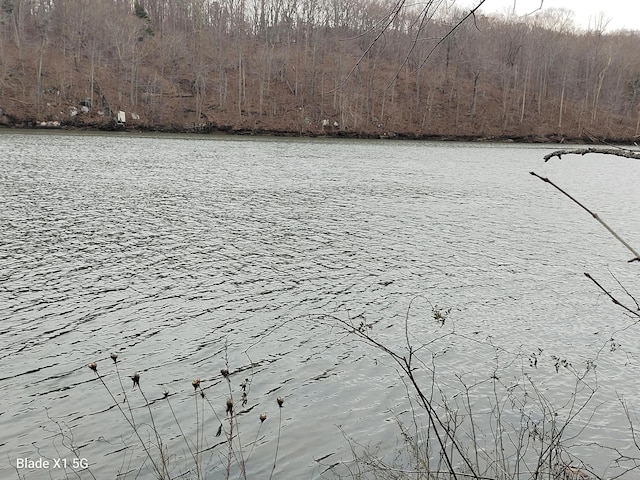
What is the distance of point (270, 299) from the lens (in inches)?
513

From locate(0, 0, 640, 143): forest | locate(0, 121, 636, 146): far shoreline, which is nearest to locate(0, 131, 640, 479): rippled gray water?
locate(0, 121, 636, 146): far shoreline

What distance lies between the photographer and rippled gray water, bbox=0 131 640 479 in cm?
782

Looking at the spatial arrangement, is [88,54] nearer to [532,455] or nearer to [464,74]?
[464,74]

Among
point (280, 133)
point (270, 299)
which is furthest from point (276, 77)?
point (270, 299)

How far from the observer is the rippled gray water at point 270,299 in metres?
7.82

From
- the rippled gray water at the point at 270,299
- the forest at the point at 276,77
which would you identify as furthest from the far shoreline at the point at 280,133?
the rippled gray water at the point at 270,299

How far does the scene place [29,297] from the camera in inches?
483

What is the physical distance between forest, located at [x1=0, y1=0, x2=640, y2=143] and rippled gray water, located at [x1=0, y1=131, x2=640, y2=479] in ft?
184

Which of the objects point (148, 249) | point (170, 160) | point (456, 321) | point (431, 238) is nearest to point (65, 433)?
point (456, 321)

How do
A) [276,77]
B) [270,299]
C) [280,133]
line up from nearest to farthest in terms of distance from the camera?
[270,299], [280,133], [276,77]

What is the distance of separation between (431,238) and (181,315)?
11.2 m

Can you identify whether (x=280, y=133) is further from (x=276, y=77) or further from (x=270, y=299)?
(x=270, y=299)

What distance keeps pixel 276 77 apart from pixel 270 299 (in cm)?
9173

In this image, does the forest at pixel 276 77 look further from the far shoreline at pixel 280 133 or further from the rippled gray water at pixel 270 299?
the rippled gray water at pixel 270 299
